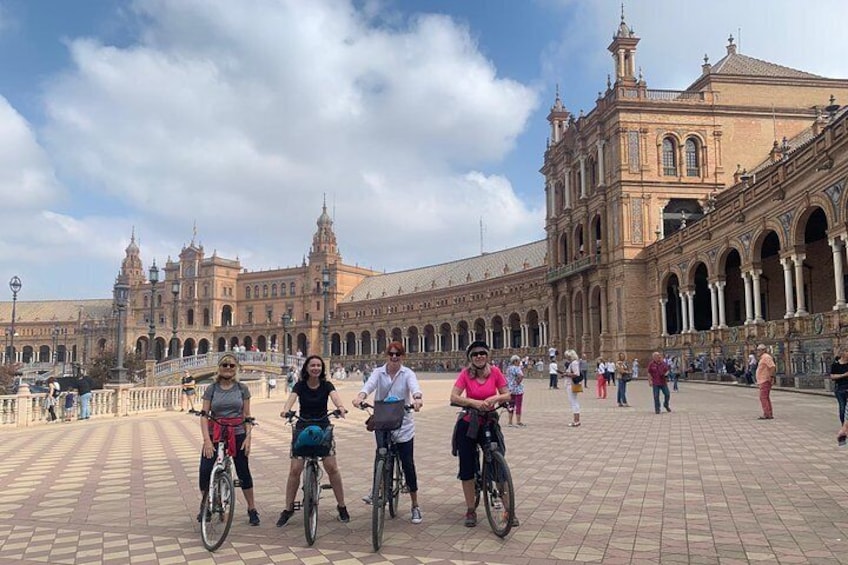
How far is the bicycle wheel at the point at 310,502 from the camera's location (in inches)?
234

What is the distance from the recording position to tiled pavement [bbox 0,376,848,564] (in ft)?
18.6

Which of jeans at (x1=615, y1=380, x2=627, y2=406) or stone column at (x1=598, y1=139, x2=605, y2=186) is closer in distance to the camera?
jeans at (x1=615, y1=380, x2=627, y2=406)

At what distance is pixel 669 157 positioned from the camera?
145 ft

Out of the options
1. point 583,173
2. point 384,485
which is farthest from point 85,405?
point 583,173

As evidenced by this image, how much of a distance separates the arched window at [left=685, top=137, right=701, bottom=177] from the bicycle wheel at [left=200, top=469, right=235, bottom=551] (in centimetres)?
4338

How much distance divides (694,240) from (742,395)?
14.2m

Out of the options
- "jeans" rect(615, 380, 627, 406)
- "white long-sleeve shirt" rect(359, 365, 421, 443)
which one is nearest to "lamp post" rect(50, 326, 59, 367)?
"jeans" rect(615, 380, 627, 406)

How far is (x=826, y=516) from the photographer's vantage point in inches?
253

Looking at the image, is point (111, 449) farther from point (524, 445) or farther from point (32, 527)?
point (524, 445)

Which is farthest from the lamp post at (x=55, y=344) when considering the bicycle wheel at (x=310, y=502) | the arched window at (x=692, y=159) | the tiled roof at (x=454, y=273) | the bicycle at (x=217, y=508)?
the bicycle wheel at (x=310, y=502)

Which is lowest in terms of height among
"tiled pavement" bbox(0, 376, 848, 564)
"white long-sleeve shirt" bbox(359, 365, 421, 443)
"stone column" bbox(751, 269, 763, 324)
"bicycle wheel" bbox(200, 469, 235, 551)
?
"tiled pavement" bbox(0, 376, 848, 564)

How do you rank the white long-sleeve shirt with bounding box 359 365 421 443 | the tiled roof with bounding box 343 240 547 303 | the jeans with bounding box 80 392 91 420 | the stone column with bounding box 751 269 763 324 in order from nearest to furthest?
the white long-sleeve shirt with bounding box 359 365 421 443 → the jeans with bounding box 80 392 91 420 → the stone column with bounding box 751 269 763 324 → the tiled roof with bounding box 343 240 547 303

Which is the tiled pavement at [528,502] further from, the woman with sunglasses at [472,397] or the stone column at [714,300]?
the stone column at [714,300]

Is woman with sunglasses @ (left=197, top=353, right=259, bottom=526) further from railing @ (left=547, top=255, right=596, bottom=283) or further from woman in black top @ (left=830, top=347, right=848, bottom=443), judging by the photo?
railing @ (left=547, top=255, right=596, bottom=283)
